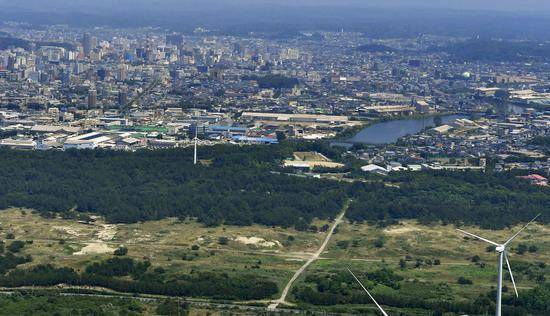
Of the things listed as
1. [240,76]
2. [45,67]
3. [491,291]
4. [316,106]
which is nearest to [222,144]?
[316,106]

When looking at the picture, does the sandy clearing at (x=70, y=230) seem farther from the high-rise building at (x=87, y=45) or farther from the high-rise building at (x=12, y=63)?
the high-rise building at (x=87, y=45)

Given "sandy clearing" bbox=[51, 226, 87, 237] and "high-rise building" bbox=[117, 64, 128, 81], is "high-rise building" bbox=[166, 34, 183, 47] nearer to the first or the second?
"high-rise building" bbox=[117, 64, 128, 81]

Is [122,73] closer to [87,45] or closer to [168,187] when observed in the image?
[87,45]

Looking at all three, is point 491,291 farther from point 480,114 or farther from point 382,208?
point 480,114

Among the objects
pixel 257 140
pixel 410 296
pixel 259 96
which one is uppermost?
pixel 410 296

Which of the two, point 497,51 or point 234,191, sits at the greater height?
point 234,191

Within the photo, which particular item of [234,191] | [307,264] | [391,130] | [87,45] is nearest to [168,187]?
[234,191]

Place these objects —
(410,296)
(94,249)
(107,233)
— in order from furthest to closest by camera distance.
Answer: (107,233), (94,249), (410,296)
